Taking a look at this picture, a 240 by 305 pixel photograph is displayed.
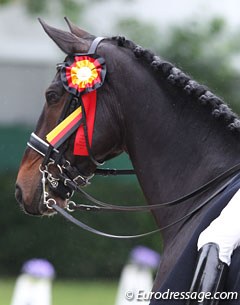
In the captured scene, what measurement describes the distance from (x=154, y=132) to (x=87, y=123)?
1.17 ft

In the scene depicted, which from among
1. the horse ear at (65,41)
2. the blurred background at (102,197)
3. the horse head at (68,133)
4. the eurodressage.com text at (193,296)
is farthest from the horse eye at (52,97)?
the blurred background at (102,197)

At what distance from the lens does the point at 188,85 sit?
4.86 metres

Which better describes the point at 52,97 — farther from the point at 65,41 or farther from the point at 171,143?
the point at 171,143

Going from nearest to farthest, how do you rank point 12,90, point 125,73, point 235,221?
1. point 235,221
2. point 125,73
3. point 12,90

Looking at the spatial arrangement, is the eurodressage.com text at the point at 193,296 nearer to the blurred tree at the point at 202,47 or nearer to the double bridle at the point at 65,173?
the double bridle at the point at 65,173

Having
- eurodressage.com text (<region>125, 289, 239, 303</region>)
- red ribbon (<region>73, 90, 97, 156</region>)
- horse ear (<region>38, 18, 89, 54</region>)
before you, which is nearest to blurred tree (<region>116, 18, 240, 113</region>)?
horse ear (<region>38, 18, 89, 54</region>)

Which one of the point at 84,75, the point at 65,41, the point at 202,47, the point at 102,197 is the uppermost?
the point at 202,47

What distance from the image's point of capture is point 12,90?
17.9 meters

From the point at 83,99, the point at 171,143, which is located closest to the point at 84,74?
the point at 83,99

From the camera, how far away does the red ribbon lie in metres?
4.95

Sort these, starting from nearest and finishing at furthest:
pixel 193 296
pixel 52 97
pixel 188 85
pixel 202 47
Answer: pixel 193 296 → pixel 188 85 → pixel 52 97 → pixel 202 47

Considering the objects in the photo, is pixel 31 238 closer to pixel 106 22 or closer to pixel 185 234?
pixel 106 22

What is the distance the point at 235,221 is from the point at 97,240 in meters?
10.0

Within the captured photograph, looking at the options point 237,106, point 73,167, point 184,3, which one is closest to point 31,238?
point 237,106
